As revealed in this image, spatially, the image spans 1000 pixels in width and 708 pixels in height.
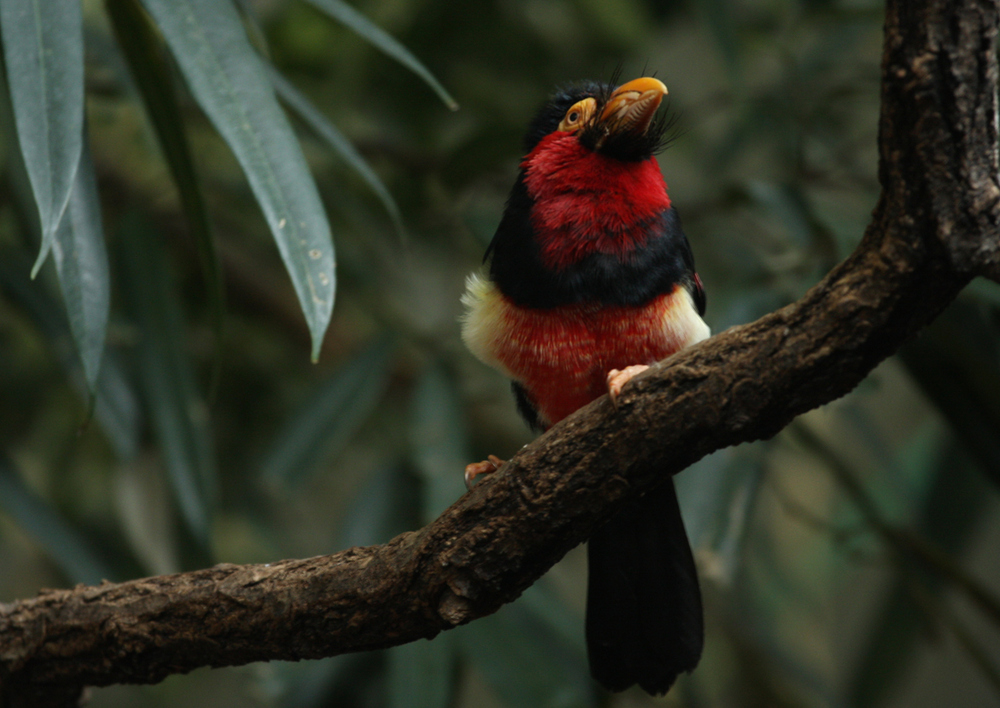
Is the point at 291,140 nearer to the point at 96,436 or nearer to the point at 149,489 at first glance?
the point at 149,489

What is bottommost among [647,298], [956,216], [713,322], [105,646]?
[105,646]

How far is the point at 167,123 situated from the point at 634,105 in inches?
38.3

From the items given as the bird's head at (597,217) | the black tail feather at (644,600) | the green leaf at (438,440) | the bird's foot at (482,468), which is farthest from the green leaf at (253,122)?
the green leaf at (438,440)

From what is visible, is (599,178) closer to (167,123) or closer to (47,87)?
(167,123)

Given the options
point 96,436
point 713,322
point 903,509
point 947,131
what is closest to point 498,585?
point 947,131

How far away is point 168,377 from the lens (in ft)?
9.00

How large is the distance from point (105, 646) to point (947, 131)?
1644 mm

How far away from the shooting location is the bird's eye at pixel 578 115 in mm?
1981

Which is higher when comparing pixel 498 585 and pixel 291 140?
pixel 291 140

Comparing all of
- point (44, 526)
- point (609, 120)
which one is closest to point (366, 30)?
point (609, 120)

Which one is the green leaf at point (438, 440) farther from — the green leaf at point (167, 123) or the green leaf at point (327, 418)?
the green leaf at point (167, 123)

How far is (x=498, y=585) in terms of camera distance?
1479mm

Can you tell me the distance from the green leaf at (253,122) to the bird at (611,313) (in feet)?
1.55

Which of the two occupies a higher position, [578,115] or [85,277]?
[578,115]
